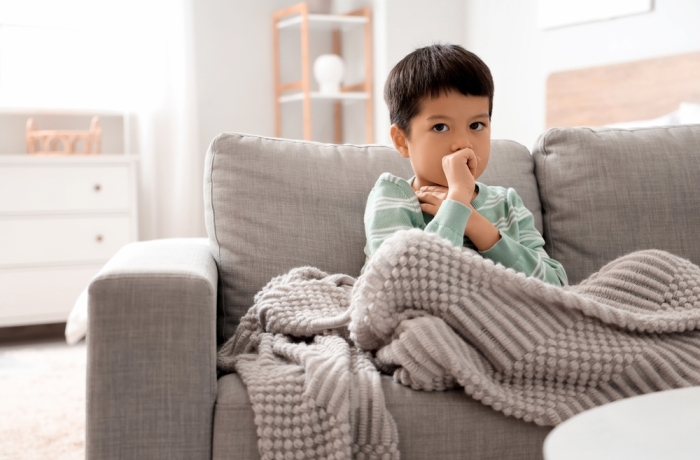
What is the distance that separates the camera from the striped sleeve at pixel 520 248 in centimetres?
121

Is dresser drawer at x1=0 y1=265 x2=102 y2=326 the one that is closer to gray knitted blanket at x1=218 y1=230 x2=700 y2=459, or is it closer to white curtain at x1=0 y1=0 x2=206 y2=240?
white curtain at x1=0 y1=0 x2=206 y2=240

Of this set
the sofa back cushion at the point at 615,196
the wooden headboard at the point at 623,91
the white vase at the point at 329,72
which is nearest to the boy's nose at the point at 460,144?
the sofa back cushion at the point at 615,196

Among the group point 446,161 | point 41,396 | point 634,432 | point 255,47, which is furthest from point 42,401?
point 255,47

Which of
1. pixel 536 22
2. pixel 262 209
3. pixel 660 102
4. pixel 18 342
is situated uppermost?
pixel 536 22

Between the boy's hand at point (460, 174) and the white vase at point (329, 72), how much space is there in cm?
242

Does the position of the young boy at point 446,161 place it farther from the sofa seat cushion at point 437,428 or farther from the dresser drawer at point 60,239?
the dresser drawer at point 60,239

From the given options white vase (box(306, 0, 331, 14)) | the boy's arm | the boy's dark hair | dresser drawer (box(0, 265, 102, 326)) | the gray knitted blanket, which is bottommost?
dresser drawer (box(0, 265, 102, 326))

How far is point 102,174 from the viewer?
299 centimetres

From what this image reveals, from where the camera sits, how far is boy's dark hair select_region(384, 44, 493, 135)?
1.23m

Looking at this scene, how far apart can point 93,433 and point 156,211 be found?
259 centimetres

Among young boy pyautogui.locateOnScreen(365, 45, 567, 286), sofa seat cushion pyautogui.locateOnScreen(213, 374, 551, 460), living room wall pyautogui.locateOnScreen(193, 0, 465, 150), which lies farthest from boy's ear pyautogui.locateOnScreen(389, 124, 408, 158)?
living room wall pyautogui.locateOnScreen(193, 0, 465, 150)

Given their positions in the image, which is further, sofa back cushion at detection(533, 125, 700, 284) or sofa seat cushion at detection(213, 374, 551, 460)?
sofa back cushion at detection(533, 125, 700, 284)

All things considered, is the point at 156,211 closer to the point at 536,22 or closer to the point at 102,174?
the point at 102,174

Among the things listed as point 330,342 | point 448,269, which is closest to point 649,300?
point 448,269
